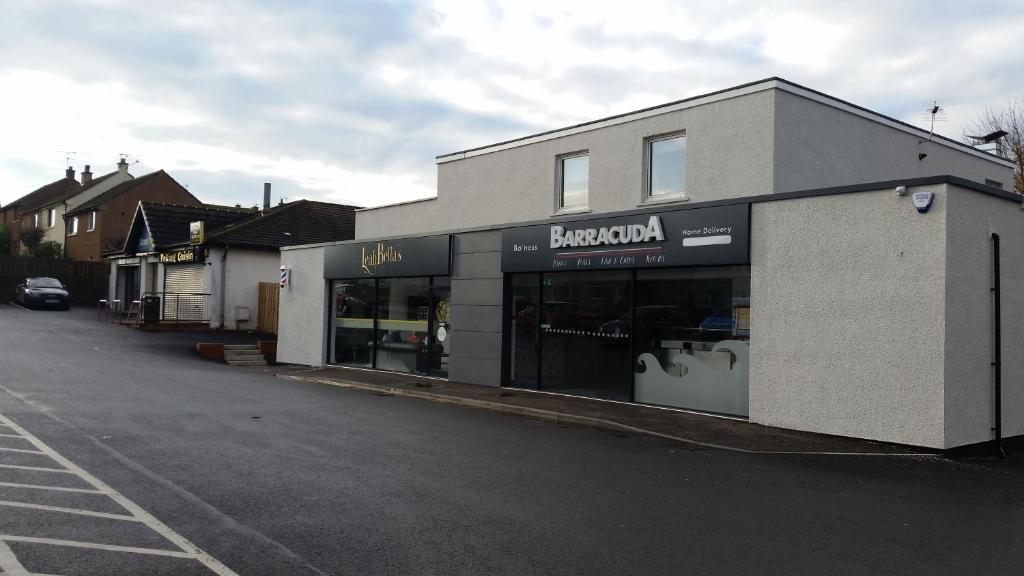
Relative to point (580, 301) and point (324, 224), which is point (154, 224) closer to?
point (324, 224)

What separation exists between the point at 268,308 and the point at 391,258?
1271 centimetres

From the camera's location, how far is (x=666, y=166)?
51.5 feet

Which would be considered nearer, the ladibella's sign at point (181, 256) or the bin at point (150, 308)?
the bin at point (150, 308)

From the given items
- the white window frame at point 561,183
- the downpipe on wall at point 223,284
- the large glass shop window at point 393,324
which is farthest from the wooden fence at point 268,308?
the white window frame at point 561,183

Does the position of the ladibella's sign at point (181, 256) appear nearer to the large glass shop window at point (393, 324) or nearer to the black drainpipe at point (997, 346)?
the large glass shop window at point (393, 324)

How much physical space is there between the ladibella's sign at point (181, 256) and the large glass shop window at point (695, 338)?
22.7m

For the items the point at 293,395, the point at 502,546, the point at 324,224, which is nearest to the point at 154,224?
the point at 324,224

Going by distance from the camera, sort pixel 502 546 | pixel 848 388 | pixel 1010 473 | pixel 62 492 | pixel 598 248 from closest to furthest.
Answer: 1. pixel 502 546
2. pixel 62 492
3. pixel 1010 473
4. pixel 848 388
5. pixel 598 248

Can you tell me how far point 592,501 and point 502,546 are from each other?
1617 mm

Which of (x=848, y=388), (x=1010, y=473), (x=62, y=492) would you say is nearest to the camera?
(x=62, y=492)

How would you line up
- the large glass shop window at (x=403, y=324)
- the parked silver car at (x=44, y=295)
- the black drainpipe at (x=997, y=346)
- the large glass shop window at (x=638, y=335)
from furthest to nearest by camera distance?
the parked silver car at (x=44, y=295), the large glass shop window at (x=403, y=324), the large glass shop window at (x=638, y=335), the black drainpipe at (x=997, y=346)

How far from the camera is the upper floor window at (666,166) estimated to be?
1539cm

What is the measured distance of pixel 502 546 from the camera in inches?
214

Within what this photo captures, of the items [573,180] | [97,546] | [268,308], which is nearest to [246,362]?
[268,308]
